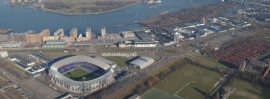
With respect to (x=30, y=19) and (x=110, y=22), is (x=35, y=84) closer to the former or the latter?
(x=110, y=22)

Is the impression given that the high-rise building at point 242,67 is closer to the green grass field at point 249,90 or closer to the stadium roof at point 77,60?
the green grass field at point 249,90

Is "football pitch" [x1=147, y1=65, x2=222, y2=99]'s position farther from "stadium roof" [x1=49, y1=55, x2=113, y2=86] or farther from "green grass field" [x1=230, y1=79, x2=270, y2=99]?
"stadium roof" [x1=49, y1=55, x2=113, y2=86]

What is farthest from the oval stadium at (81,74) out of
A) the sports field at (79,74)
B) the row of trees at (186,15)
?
the row of trees at (186,15)

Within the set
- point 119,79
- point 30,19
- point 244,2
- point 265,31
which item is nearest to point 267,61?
point 265,31

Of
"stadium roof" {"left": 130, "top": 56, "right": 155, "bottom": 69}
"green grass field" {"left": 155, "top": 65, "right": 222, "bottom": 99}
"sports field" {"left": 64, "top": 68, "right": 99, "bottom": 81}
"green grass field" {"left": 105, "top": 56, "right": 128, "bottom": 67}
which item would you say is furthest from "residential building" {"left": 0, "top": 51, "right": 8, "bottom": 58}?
"green grass field" {"left": 155, "top": 65, "right": 222, "bottom": 99}

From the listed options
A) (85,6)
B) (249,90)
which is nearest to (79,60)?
(249,90)

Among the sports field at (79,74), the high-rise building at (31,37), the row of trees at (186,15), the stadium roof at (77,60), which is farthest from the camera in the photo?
the row of trees at (186,15)
